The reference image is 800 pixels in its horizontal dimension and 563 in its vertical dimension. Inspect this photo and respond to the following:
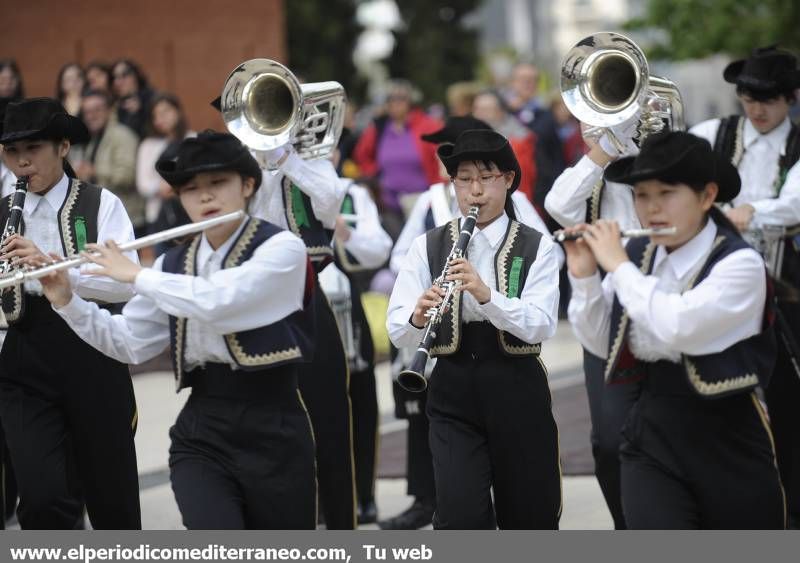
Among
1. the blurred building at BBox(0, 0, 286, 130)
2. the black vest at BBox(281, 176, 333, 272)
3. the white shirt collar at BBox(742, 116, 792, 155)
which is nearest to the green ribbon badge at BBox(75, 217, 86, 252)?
the black vest at BBox(281, 176, 333, 272)

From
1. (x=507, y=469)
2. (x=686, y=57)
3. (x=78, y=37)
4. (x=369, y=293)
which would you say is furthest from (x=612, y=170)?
(x=686, y=57)

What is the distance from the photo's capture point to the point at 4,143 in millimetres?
6570

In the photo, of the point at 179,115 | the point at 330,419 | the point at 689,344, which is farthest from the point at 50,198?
the point at 179,115

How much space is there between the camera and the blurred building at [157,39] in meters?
17.4

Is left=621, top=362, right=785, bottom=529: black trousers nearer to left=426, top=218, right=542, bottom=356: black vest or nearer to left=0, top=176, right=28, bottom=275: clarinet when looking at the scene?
left=426, top=218, right=542, bottom=356: black vest

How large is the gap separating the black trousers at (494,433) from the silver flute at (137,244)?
1.20 meters

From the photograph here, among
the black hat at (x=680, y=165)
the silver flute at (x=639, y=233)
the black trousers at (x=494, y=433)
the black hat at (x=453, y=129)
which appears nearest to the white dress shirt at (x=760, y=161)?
the black hat at (x=453, y=129)

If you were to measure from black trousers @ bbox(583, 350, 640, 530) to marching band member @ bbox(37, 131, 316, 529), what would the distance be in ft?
5.39

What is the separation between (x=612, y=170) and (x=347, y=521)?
2.58m

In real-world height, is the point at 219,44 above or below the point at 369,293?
above

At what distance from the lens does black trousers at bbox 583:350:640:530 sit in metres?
6.79

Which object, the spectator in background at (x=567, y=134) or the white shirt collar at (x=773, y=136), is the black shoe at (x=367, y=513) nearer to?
the white shirt collar at (x=773, y=136)

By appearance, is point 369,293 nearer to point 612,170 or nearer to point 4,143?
point 4,143
